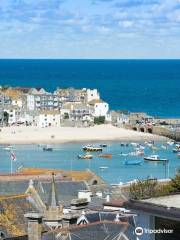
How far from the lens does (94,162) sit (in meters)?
80.9

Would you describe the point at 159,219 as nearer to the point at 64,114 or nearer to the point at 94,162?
the point at 94,162

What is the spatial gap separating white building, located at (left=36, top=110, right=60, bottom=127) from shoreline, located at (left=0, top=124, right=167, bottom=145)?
8.79ft

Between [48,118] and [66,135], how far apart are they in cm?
971

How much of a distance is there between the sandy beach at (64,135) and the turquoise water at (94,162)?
460 centimetres

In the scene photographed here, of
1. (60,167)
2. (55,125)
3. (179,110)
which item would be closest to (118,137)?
(55,125)

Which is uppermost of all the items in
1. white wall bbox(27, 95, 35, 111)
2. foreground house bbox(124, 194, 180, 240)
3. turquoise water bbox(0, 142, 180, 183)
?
white wall bbox(27, 95, 35, 111)

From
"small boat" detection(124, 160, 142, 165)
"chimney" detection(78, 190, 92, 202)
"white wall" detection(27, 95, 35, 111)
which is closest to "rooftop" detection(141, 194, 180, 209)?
"chimney" detection(78, 190, 92, 202)

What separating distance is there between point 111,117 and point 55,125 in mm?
10354

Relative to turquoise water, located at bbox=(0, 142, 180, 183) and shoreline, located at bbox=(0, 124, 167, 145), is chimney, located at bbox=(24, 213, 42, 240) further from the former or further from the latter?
shoreline, located at bbox=(0, 124, 167, 145)

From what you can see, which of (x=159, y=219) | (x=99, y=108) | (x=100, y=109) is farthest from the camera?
(x=100, y=109)

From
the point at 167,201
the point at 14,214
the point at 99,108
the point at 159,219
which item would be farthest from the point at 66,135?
the point at 159,219

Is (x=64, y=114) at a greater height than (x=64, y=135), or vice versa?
(x=64, y=114)

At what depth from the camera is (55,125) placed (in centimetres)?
11844

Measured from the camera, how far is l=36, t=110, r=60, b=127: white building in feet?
389
